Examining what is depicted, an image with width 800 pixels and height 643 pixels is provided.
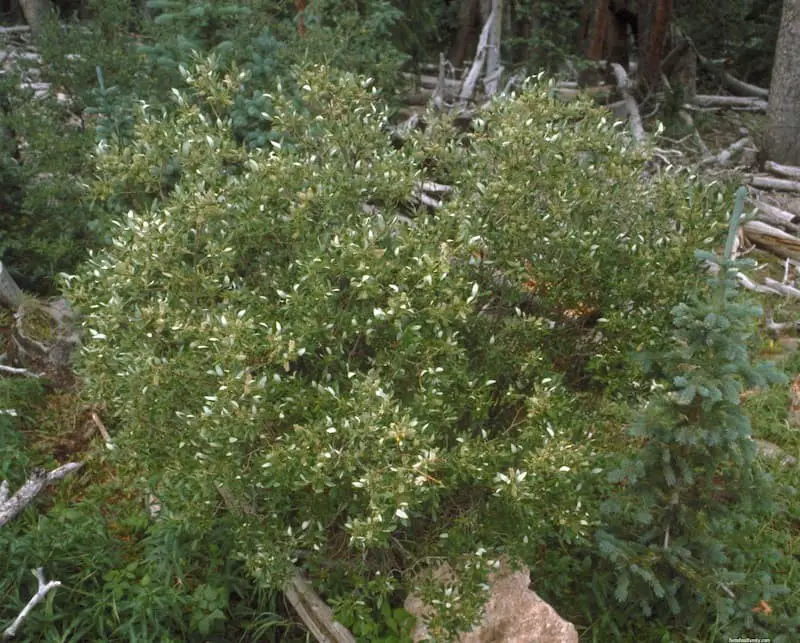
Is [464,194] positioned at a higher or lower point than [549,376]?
higher

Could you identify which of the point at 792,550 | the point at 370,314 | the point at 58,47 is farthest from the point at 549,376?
the point at 58,47

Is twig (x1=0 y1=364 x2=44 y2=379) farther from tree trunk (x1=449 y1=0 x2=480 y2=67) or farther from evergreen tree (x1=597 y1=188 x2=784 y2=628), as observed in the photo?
tree trunk (x1=449 y1=0 x2=480 y2=67)

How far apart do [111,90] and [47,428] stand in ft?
8.84

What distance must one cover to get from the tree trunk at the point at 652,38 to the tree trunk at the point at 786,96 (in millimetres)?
2154

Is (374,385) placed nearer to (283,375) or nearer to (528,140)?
(283,375)

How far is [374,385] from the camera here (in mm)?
3650

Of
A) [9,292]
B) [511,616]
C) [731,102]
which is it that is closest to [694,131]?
[731,102]

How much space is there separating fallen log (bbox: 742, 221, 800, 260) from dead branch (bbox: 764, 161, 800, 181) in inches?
58.9

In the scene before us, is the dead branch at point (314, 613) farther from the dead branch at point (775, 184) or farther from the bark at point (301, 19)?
the dead branch at point (775, 184)

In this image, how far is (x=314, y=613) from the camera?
4.71 m

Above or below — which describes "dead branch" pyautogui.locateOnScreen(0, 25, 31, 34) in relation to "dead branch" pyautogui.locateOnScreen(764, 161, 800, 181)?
above

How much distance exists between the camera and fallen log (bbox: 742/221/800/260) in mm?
8867

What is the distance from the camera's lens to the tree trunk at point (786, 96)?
32.8ft

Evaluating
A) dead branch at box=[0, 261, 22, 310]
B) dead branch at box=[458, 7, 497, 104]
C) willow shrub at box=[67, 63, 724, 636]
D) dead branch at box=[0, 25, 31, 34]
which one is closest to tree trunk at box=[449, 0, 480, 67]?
dead branch at box=[458, 7, 497, 104]
